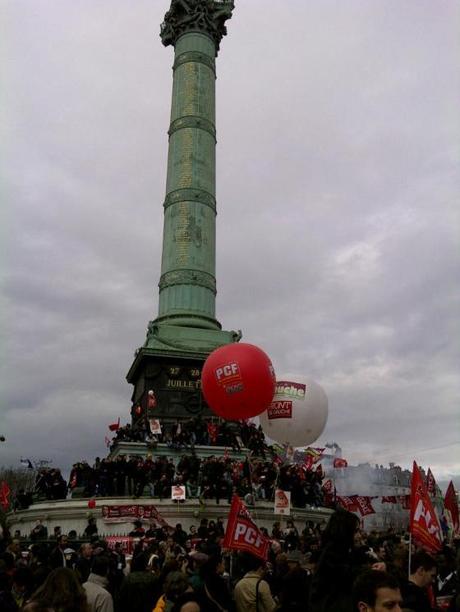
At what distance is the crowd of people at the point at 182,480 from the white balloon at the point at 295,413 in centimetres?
192

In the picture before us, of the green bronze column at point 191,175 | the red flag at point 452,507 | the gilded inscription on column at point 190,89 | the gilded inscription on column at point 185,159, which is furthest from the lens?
the gilded inscription on column at point 190,89

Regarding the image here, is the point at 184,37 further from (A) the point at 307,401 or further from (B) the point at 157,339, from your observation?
(A) the point at 307,401

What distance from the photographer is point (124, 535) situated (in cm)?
1448

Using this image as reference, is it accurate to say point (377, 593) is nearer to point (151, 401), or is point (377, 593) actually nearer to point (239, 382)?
point (239, 382)

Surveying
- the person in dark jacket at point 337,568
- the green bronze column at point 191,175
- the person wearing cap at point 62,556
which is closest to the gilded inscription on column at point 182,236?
the green bronze column at point 191,175

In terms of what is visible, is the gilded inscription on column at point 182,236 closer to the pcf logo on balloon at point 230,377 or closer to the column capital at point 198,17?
the column capital at point 198,17

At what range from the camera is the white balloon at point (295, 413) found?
538 inches

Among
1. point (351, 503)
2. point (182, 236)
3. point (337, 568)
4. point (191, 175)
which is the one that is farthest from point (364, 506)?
point (191, 175)

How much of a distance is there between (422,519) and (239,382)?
5285 mm

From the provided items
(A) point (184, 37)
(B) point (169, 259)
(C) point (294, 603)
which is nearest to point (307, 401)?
(C) point (294, 603)

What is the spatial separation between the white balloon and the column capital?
23.3 m

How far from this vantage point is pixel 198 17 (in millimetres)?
31203

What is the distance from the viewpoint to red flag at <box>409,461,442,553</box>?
6.92 metres

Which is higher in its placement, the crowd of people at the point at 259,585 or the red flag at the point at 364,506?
the red flag at the point at 364,506
